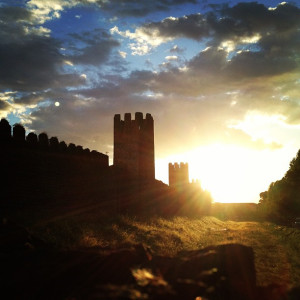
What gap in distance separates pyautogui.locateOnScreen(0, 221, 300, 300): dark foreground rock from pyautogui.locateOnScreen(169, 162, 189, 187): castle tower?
39187 millimetres

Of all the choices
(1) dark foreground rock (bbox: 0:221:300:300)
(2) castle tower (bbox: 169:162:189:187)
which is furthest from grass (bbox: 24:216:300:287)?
(2) castle tower (bbox: 169:162:189:187)

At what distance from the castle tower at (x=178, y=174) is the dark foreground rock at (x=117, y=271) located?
39.2m

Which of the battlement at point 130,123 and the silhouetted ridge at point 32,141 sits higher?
the battlement at point 130,123

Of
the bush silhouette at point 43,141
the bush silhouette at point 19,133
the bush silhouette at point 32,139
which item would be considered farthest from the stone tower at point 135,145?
the bush silhouette at point 19,133

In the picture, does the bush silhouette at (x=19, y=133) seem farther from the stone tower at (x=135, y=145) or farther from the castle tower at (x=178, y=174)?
the castle tower at (x=178, y=174)

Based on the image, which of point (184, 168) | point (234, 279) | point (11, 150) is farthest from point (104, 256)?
point (184, 168)

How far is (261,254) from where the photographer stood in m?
14.1

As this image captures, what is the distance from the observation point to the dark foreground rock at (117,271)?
172 inches

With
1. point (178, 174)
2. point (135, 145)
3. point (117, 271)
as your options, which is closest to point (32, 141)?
point (117, 271)

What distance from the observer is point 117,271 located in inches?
203

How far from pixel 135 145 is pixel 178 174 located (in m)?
23.2

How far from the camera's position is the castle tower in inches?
1832

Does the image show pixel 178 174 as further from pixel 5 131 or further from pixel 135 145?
pixel 5 131

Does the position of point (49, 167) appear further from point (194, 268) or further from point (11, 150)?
point (194, 268)
